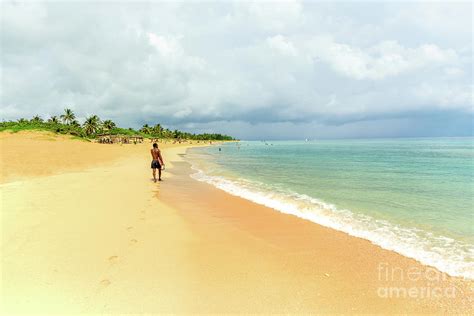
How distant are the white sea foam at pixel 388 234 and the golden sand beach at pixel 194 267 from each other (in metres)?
0.55

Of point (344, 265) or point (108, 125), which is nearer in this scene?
point (344, 265)

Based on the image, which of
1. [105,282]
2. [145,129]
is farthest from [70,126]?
[105,282]

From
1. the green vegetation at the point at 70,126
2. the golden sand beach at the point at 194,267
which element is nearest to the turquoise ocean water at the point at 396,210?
the golden sand beach at the point at 194,267

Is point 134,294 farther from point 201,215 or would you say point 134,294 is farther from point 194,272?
point 201,215

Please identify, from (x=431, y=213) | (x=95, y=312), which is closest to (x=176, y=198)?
(x=95, y=312)

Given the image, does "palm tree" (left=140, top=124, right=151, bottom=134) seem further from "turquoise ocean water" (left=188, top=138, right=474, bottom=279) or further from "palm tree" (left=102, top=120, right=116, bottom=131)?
"turquoise ocean water" (left=188, top=138, right=474, bottom=279)

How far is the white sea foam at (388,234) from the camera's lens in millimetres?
6164

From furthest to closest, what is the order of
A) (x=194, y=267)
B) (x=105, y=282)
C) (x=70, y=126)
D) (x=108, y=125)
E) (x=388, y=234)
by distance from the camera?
(x=108, y=125) < (x=70, y=126) < (x=388, y=234) < (x=194, y=267) < (x=105, y=282)

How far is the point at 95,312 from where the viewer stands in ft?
13.0

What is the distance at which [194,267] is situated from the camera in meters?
5.43

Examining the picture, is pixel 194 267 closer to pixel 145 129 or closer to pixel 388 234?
pixel 388 234

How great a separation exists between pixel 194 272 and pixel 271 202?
7.24m

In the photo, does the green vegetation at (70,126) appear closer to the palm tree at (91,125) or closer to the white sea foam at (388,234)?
the palm tree at (91,125)

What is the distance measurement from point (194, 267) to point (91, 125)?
347 feet
